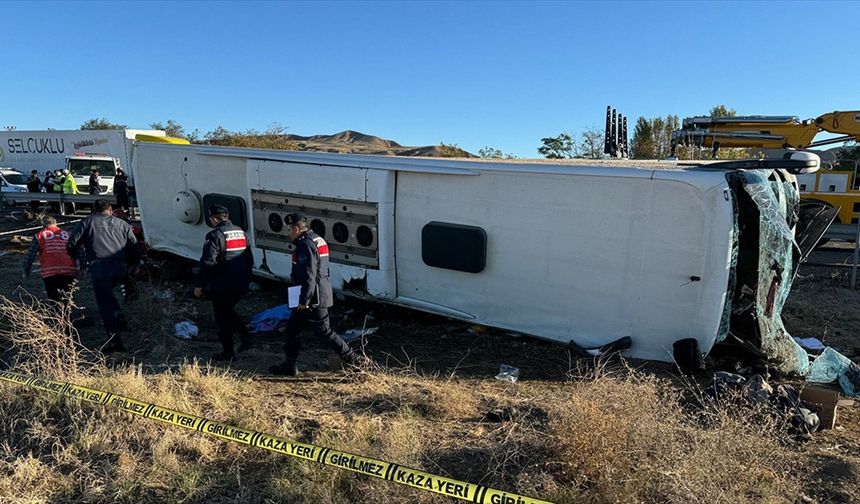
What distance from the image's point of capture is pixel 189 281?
9.50 m

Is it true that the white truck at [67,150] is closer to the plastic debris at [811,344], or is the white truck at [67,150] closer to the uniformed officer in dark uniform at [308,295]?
the uniformed officer in dark uniform at [308,295]

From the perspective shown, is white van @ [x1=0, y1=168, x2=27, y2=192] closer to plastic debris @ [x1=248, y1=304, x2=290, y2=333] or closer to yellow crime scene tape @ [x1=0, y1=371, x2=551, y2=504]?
plastic debris @ [x1=248, y1=304, x2=290, y2=333]

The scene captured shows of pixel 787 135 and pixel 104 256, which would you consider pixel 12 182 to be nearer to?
pixel 104 256

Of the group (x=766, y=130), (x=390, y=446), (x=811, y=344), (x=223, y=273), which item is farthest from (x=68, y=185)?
(x=766, y=130)

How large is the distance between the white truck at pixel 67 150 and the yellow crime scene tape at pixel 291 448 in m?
20.8

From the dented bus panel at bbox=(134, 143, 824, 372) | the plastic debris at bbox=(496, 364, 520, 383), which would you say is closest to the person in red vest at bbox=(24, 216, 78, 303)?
the dented bus panel at bbox=(134, 143, 824, 372)

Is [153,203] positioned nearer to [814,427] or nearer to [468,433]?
[468,433]

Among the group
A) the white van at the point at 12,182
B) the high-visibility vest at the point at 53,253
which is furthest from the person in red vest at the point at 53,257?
the white van at the point at 12,182

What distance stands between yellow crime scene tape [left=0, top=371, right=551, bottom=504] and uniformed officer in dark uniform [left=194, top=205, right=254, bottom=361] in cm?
165

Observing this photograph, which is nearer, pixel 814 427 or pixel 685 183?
pixel 814 427

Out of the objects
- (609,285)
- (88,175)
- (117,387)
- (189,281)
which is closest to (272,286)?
(189,281)

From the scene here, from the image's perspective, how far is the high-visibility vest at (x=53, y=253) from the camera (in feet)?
21.7

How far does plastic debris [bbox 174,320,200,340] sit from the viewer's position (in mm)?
6648

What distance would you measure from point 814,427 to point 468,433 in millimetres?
2587
